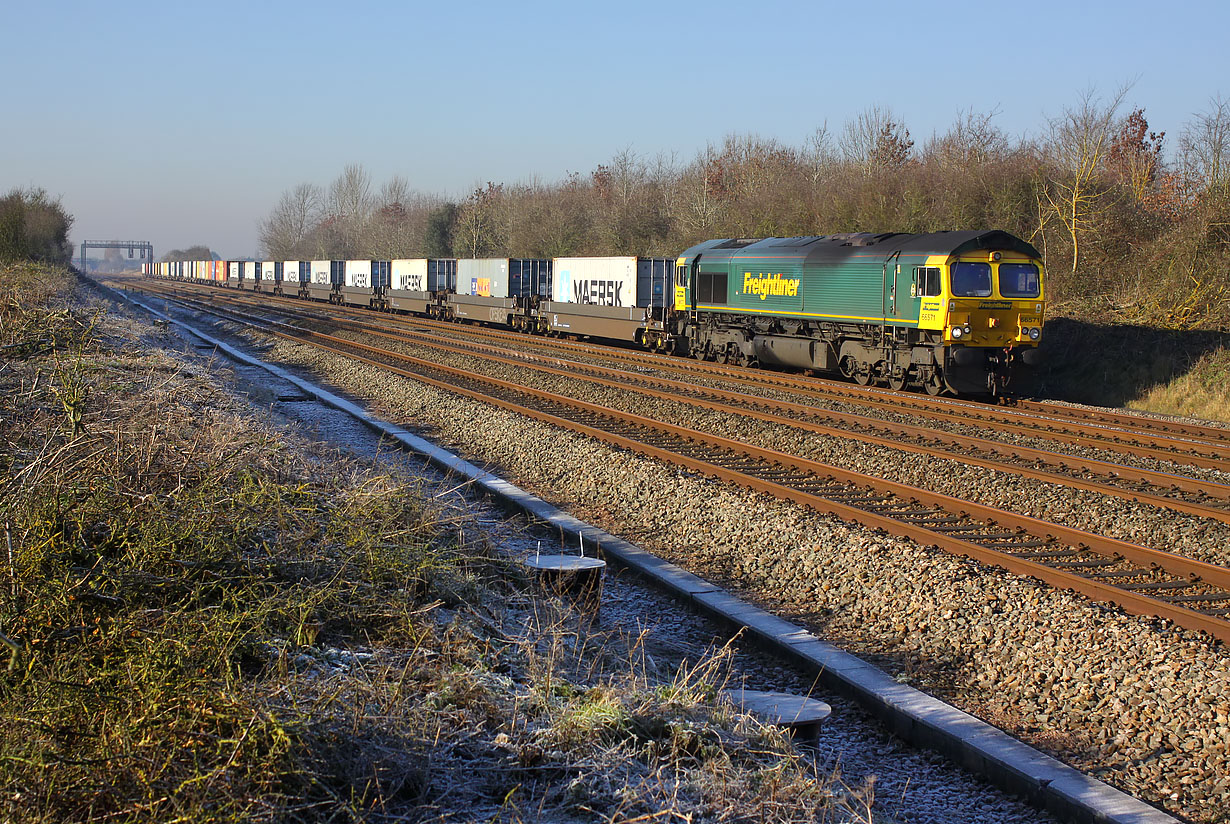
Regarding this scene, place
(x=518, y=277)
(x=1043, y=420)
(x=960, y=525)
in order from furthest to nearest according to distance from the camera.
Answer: (x=518, y=277)
(x=1043, y=420)
(x=960, y=525)

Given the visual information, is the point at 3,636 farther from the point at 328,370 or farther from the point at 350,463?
the point at 328,370

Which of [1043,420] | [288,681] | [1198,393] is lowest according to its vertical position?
[288,681]

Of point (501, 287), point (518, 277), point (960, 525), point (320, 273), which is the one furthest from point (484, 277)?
point (960, 525)

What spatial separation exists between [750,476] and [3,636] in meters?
8.92

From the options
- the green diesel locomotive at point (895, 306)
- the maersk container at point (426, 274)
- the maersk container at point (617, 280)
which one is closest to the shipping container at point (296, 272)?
the maersk container at point (426, 274)

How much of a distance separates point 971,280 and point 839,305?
3.37m

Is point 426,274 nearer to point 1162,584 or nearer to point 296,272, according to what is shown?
point 296,272

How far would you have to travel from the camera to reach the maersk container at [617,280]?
103ft

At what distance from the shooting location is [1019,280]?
776 inches

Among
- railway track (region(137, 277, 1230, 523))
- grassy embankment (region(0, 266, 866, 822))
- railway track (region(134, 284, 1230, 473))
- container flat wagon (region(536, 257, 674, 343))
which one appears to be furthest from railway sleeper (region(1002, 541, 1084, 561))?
container flat wagon (region(536, 257, 674, 343))

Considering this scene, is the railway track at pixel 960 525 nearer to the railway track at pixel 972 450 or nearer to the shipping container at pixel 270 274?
the railway track at pixel 972 450

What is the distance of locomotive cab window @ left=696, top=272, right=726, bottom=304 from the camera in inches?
1057

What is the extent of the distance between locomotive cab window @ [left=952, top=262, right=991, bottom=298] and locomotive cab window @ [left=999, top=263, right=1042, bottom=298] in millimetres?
345

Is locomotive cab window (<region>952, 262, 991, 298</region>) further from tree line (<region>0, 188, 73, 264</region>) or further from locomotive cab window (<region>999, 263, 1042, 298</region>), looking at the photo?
tree line (<region>0, 188, 73, 264</region>)
